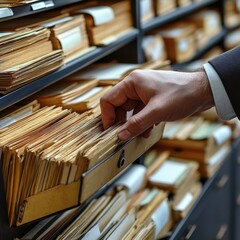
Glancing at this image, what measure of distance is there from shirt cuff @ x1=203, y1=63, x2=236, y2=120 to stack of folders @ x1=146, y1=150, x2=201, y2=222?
0.76 meters

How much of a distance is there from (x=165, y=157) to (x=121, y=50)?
599 millimetres

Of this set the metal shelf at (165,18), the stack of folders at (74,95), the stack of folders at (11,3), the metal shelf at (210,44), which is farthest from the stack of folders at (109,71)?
the metal shelf at (210,44)

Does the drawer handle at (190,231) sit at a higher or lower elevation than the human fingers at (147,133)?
lower

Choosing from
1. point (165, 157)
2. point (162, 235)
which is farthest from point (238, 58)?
point (165, 157)

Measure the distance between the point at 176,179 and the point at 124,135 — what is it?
3.06 feet

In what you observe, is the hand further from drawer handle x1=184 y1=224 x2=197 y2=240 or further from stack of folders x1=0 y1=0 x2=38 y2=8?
drawer handle x1=184 y1=224 x2=197 y2=240

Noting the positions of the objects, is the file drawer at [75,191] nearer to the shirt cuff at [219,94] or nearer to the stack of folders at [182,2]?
the shirt cuff at [219,94]

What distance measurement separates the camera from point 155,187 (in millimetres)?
2064

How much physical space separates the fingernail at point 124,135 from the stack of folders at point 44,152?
0.02 meters

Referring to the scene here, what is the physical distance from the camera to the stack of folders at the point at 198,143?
2342 millimetres

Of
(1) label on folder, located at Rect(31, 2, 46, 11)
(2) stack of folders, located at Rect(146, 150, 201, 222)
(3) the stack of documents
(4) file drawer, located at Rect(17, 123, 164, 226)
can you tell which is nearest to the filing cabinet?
(2) stack of folders, located at Rect(146, 150, 201, 222)

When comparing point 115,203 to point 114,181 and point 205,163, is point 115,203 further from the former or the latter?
point 205,163

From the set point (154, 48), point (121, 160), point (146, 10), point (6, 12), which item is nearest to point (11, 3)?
point (6, 12)

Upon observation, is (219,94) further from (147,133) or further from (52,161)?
(52,161)
